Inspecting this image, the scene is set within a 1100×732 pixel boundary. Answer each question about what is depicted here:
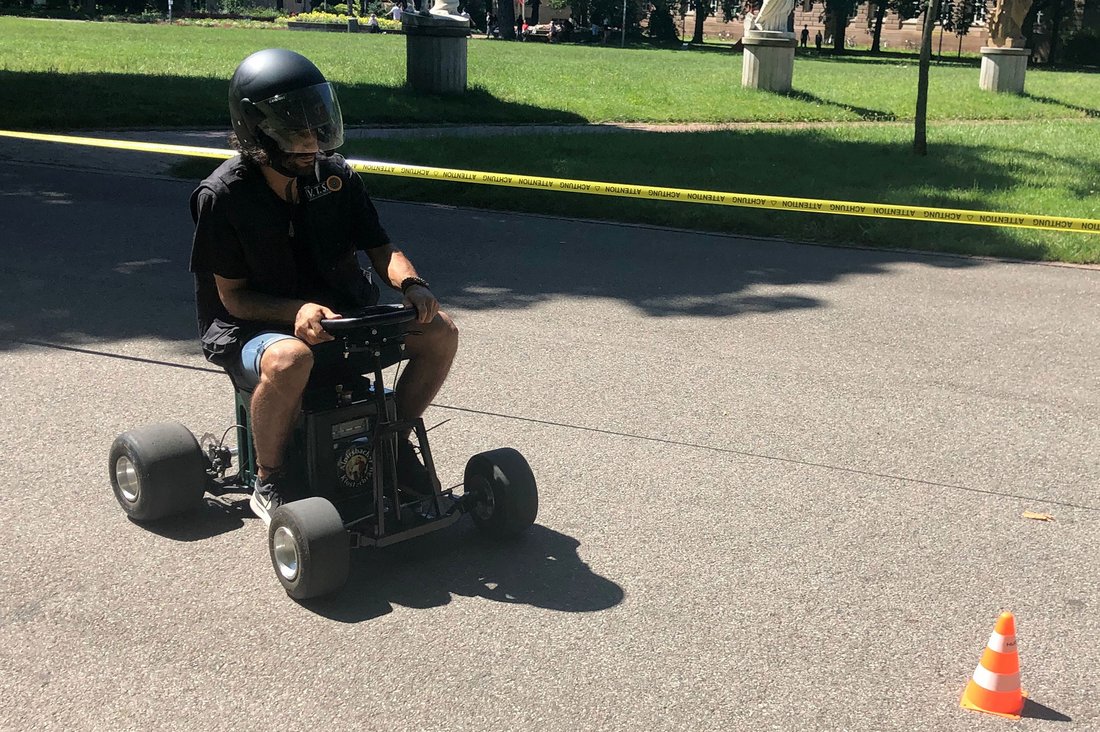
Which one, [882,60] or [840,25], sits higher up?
[840,25]

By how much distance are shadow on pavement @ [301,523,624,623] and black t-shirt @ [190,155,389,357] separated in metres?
0.90

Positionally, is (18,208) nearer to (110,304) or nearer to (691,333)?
(110,304)

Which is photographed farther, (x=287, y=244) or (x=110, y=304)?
(x=110, y=304)

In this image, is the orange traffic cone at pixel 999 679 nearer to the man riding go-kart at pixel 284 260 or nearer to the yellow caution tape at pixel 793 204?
the man riding go-kart at pixel 284 260

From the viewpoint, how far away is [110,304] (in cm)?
785

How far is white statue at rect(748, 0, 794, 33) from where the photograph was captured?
23719 millimetres

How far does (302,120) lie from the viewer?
162 inches

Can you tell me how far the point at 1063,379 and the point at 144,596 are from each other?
16.3 ft

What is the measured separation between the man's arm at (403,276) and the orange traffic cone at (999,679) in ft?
6.55

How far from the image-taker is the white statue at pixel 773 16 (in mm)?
23719

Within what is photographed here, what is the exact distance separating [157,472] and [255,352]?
2.23 feet

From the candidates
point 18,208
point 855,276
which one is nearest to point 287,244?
point 855,276

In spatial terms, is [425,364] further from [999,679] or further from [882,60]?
[882,60]

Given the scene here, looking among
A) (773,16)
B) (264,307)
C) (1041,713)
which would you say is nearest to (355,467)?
(264,307)
